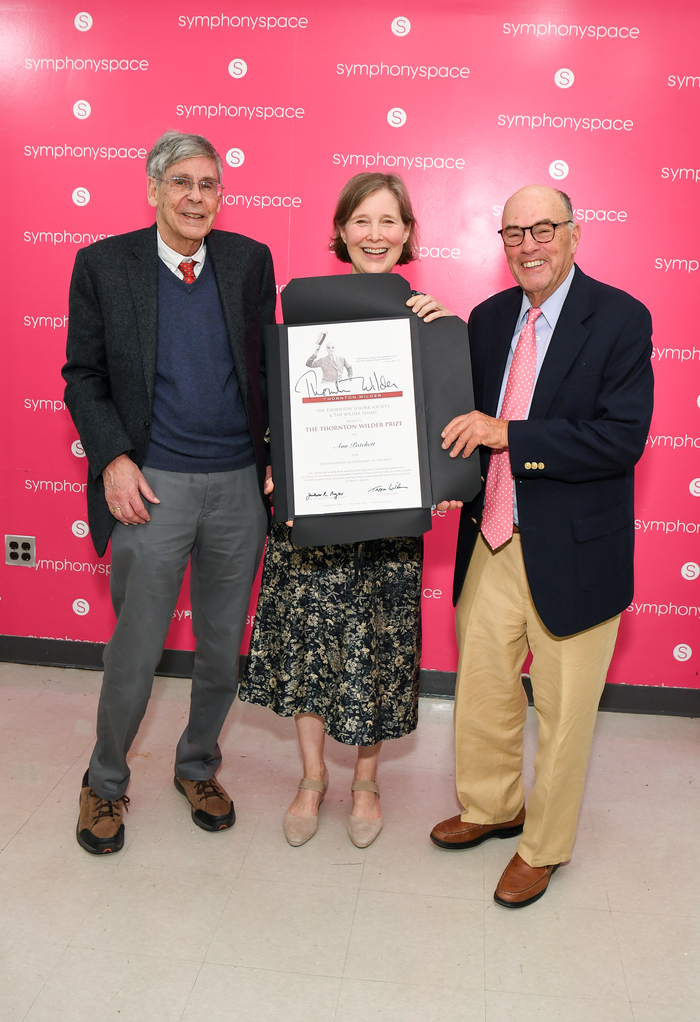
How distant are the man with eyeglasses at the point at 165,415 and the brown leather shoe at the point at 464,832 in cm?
82

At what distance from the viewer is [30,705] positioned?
319cm

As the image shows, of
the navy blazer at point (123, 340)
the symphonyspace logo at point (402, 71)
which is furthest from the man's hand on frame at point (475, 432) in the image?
the symphonyspace logo at point (402, 71)

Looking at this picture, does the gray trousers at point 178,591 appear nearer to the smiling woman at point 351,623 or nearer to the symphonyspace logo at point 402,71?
the smiling woman at point 351,623

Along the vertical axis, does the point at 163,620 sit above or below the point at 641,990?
above

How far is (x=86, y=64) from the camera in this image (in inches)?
122

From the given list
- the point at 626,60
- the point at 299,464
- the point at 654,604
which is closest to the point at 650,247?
the point at 626,60

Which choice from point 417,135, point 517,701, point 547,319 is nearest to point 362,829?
point 517,701

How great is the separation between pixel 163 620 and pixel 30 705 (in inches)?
47.0

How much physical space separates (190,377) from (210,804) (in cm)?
123

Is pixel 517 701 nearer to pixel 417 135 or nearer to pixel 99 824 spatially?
pixel 99 824

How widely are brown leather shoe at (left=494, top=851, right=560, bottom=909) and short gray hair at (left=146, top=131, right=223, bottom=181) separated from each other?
1967 mm

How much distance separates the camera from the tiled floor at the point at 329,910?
187cm

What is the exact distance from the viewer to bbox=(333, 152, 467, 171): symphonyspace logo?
306cm

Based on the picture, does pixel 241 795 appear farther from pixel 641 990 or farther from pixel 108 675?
pixel 641 990
